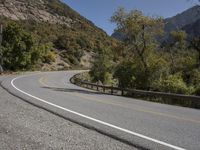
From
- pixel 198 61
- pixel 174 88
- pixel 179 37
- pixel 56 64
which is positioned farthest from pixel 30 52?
pixel 174 88

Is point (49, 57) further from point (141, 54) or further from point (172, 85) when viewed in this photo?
point (172, 85)

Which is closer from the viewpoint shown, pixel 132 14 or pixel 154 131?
pixel 154 131

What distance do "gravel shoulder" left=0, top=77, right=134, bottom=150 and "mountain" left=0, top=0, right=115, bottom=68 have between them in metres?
75.6

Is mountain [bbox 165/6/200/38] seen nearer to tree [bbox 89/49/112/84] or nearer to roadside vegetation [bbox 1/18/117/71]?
tree [bbox 89/49/112/84]

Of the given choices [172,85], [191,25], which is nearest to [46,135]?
[172,85]

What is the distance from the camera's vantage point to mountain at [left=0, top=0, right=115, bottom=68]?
95644 mm

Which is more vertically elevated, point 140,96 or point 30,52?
point 30,52

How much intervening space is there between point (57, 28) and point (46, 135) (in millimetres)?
106847

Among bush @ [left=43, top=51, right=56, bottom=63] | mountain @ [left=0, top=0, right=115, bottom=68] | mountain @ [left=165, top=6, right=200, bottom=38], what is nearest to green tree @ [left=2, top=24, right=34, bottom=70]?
bush @ [left=43, top=51, right=56, bottom=63]

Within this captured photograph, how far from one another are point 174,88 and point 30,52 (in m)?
46.4

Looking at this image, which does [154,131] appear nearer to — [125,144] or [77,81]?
[125,144]

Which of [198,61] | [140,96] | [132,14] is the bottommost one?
[140,96]

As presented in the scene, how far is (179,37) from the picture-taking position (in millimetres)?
68750

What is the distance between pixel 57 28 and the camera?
114188 millimetres
